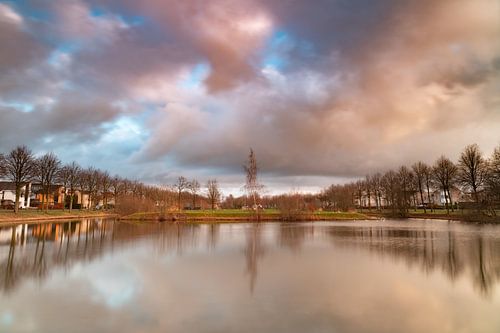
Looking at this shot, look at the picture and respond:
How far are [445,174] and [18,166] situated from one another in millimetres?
63218

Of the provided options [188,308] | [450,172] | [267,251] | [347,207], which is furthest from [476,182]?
→ [188,308]

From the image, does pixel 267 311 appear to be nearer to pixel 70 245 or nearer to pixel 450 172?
pixel 70 245

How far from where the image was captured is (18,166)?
4550cm

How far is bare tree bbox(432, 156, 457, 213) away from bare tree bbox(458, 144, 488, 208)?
14.5ft

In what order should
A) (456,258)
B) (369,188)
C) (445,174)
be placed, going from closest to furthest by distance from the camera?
1. (456,258)
2. (445,174)
3. (369,188)

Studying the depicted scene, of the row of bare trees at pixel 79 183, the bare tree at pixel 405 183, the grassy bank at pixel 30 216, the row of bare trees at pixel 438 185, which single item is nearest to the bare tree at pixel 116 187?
the row of bare trees at pixel 79 183

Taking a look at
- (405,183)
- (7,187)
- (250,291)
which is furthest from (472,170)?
(7,187)

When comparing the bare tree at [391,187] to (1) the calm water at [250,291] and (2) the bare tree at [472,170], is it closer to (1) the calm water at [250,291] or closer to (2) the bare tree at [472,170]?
(2) the bare tree at [472,170]

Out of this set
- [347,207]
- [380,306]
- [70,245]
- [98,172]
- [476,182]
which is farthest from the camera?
[98,172]

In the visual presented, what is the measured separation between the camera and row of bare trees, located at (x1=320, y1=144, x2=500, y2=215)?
4472 centimetres

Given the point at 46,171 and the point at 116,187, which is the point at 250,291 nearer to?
the point at 46,171

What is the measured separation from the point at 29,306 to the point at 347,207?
6012 centimetres

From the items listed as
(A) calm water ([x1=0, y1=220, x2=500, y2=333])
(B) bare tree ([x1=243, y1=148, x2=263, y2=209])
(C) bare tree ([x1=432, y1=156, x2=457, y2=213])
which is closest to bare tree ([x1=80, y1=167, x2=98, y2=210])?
(B) bare tree ([x1=243, y1=148, x2=263, y2=209])

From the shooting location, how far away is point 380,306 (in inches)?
319
